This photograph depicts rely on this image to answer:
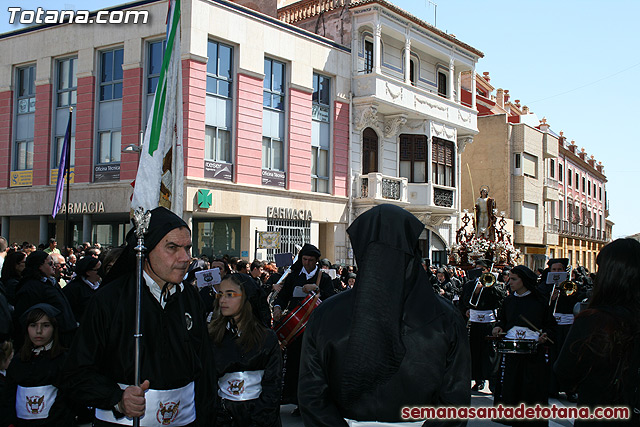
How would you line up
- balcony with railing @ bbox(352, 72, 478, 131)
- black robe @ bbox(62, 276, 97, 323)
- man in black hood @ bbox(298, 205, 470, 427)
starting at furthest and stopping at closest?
balcony with railing @ bbox(352, 72, 478, 131)
black robe @ bbox(62, 276, 97, 323)
man in black hood @ bbox(298, 205, 470, 427)

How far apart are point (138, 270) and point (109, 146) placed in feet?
66.3

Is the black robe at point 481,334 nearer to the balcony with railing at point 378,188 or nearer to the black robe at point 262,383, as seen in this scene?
the black robe at point 262,383

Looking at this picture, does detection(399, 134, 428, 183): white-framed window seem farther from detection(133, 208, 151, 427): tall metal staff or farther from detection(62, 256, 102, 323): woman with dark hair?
detection(133, 208, 151, 427): tall metal staff

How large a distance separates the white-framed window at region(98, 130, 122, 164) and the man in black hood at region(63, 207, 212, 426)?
1942 centimetres

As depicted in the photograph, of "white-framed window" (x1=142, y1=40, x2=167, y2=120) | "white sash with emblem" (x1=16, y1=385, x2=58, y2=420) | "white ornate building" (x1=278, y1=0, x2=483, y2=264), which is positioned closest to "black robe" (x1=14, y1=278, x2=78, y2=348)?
"white sash with emblem" (x1=16, y1=385, x2=58, y2=420)

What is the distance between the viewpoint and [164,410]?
131 inches

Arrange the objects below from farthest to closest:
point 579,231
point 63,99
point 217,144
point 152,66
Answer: point 579,231, point 63,99, point 152,66, point 217,144

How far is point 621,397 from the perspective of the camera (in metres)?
3.68

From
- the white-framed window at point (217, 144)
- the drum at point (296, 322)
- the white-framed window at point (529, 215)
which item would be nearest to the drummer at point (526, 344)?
the drum at point (296, 322)

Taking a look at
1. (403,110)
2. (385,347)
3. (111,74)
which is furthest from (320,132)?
(385,347)

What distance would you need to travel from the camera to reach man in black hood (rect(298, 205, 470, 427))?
9.69 ft

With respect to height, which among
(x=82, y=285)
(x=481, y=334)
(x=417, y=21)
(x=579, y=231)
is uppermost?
(x=417, y=21)

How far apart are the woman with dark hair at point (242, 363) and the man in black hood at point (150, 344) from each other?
4.51 feet

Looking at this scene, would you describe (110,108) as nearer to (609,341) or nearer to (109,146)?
(109,146)
